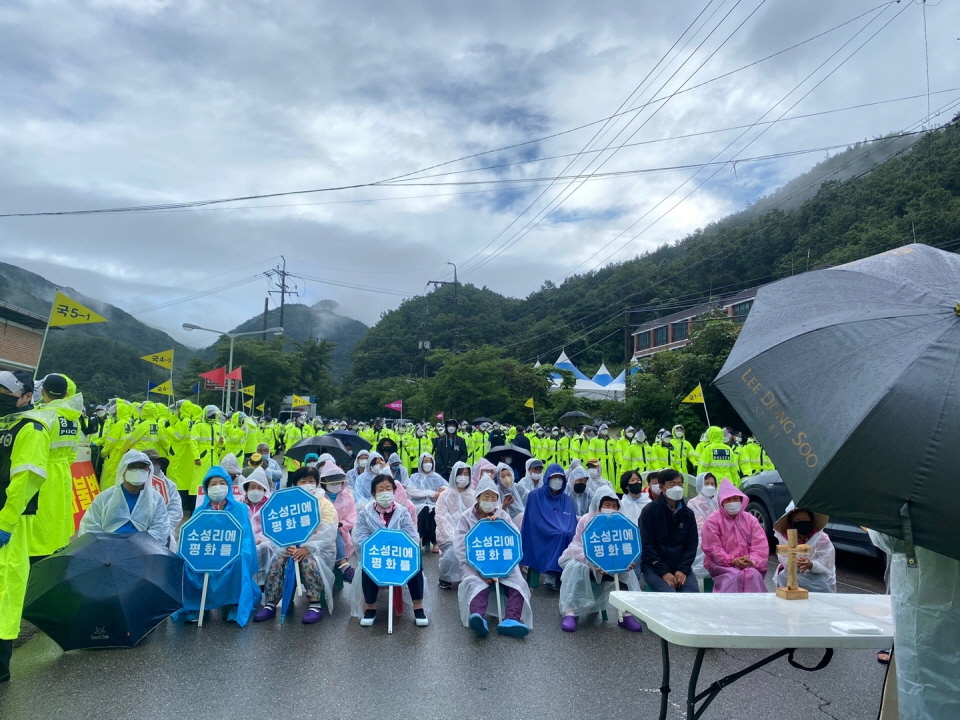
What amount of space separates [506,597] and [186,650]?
9.16ft

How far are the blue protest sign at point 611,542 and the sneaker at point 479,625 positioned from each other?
1245 millimetres

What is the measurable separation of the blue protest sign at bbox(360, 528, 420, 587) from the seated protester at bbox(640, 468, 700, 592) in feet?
7.39

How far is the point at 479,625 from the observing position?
6219 mm

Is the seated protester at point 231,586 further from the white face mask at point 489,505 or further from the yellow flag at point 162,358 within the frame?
the yellow flag at point 162,358

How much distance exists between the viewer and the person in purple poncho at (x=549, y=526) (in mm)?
8391

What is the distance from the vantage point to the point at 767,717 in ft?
14.8

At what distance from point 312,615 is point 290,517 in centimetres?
101

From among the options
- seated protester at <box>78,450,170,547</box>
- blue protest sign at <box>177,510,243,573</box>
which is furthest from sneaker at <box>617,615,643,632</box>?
seated protester at <box>78,450,170,547</box>

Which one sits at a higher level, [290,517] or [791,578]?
[290,517]

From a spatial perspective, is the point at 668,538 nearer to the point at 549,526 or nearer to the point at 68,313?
the point at 549,526

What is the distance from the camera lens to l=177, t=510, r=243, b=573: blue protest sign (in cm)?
654

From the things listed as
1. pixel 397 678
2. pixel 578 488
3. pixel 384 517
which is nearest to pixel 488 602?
pixel 384 517

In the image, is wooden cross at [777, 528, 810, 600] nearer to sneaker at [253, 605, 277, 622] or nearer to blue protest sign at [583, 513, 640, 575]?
blue protest sign at [583, 513, 640, 575]

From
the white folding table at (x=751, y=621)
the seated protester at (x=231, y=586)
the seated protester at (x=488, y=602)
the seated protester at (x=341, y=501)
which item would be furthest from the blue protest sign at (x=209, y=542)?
the white folding table at (x=751, y=621)
